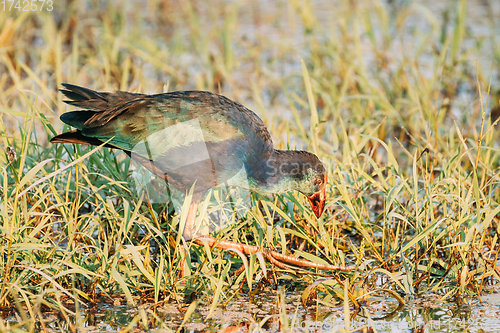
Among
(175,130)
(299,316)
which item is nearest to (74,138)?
(175,130)

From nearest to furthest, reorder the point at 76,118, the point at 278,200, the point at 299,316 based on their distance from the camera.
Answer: the point at 299,316
the point at 76,118
the point at 278,200

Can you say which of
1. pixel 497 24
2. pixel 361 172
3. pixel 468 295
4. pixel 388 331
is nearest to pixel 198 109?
pixel 361 172

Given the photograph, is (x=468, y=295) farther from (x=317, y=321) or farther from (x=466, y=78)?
(x=466, y=78)

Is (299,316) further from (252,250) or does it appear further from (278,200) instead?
(278,200)

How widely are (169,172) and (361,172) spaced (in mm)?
1077

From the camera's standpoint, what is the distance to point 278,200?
3.41 meters

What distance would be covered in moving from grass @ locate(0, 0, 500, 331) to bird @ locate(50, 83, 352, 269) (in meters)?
0.13

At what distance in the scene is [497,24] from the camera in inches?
280

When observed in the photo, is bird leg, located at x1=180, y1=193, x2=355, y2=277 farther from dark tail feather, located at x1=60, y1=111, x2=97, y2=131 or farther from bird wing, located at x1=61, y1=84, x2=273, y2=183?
dark tail feather, located at x1=60, y1=111, x2=97, y2=131

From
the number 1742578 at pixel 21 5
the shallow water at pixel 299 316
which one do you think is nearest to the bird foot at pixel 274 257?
the shallow water at pixel 299 316

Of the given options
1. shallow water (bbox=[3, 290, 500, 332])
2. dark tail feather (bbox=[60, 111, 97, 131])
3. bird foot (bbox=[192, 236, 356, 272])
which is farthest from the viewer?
dark tail feather (bbox=[60, 111, 97, 131])

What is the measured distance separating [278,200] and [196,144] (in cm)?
74

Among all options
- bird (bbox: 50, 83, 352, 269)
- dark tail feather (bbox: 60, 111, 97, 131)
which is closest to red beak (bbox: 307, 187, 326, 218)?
bird (bbox: 50, 83, 352, 269)

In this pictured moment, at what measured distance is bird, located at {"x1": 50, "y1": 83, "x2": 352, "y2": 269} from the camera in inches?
114
